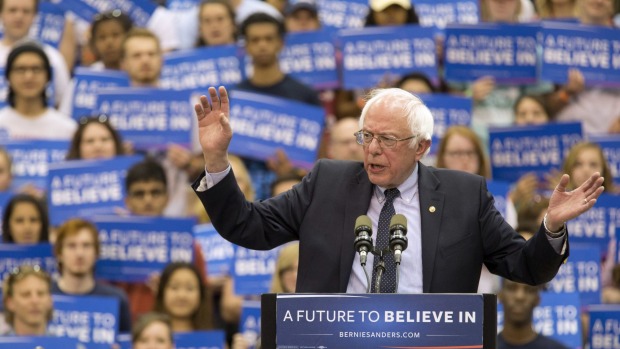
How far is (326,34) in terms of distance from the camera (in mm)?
11180

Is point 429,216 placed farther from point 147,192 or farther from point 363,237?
point 147,192

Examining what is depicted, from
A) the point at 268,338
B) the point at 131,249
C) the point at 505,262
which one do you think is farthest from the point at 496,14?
the point at 268,338

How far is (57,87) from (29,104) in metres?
0.86

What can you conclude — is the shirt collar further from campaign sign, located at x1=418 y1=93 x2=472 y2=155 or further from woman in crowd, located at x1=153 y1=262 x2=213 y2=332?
campaign sign, located at x1=418 y1=93 x2=472 y2=155

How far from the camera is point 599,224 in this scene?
9461 millimetres

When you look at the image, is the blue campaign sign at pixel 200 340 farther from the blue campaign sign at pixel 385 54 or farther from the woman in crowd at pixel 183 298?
the blue campaign sign at pixel 385 54

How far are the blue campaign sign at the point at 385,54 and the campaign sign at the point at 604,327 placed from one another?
124 inches

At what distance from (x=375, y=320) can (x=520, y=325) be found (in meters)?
3.79

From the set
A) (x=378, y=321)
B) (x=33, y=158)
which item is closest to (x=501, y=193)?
(x=33, y=158)

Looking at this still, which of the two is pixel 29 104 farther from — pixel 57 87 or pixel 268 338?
pixel 268 338

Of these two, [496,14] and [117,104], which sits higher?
[496,14]

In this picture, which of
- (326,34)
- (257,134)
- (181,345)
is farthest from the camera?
(326,34)

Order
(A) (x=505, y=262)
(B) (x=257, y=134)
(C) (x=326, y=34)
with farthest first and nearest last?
1. (C) (x=326, y=34)
2. (B) (x=257, y=134)
3. (A) (x=505, y=262)

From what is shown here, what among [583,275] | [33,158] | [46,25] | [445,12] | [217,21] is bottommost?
[583,275]
